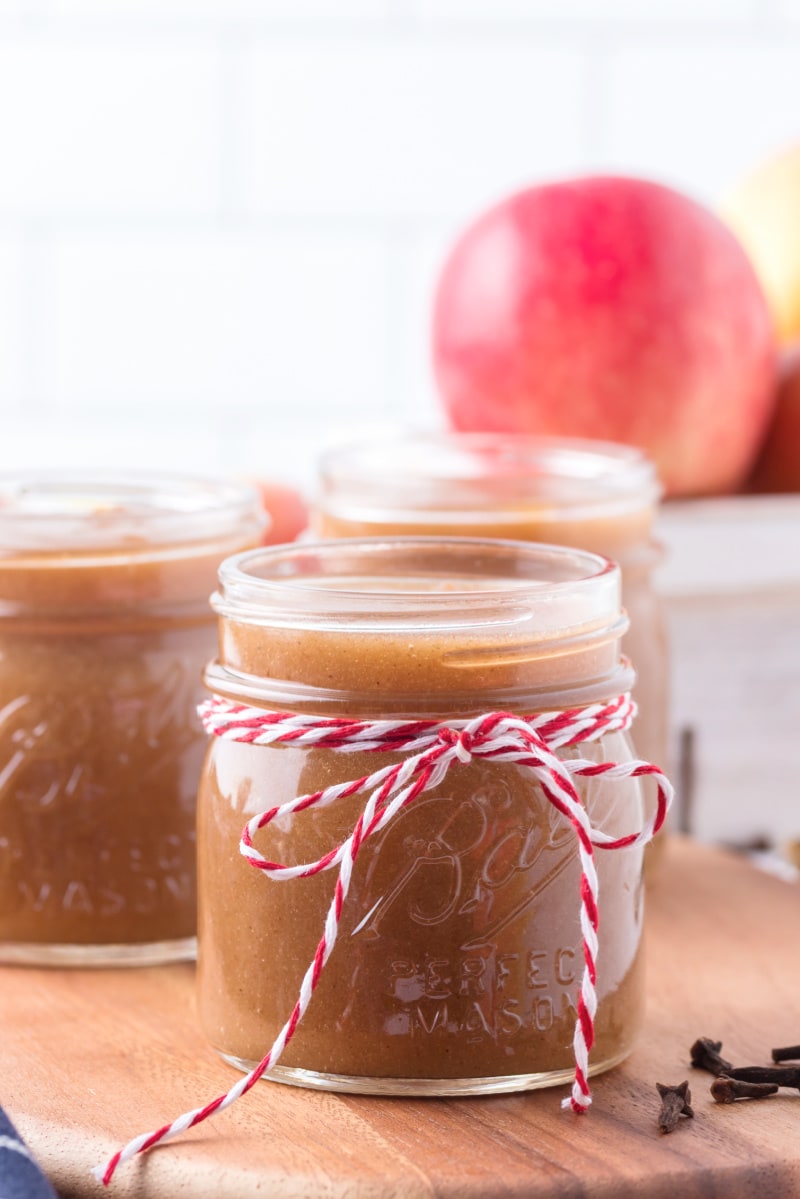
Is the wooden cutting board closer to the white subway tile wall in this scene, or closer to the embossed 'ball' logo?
the embossed 'ball' logo

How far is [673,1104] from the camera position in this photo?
0.65m

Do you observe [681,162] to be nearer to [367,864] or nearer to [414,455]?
[414,455]

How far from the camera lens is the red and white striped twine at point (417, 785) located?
24.5 inches

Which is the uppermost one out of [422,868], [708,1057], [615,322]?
[615,322]

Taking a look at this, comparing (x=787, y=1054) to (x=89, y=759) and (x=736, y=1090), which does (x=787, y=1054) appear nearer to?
(x=736, y=1090)

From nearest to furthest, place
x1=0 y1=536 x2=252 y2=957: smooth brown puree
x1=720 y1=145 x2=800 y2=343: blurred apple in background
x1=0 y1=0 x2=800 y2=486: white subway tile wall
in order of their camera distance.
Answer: x1=0 y1=536 x2=252 y2=957: smooth brown puree
x1=720 y1=145 x2=800 y2=343: blurred apple in background
x1=0 y1=0 x2=800 y2=486: white subway tile wall

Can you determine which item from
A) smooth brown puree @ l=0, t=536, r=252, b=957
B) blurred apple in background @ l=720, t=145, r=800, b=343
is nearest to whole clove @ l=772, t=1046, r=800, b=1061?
smooth brown puree @ l=0, t=536, r=252, b=957

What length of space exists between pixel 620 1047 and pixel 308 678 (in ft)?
0.68

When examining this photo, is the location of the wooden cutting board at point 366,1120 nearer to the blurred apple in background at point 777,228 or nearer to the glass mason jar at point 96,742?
the glass mason jar at point 96,742

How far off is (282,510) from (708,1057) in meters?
0.62

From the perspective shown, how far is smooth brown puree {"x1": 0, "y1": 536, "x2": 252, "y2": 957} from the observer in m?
0.81

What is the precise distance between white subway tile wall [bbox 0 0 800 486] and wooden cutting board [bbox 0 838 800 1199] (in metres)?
1.18

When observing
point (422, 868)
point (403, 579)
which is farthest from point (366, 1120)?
point (403, 579)

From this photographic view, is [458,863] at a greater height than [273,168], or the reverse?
[273,168]
